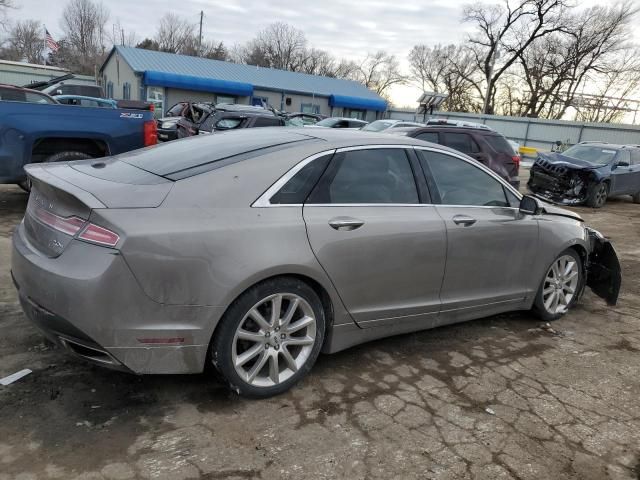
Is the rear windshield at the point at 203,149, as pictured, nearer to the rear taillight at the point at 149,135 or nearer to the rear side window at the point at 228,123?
the rear taillight at the point at 149,135

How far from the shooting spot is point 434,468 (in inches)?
100

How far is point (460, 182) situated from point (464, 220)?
352 mm

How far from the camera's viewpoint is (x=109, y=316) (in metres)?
2.47

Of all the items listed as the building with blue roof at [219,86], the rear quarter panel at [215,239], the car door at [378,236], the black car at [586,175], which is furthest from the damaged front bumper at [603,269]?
the building with blue roof at [219,86]

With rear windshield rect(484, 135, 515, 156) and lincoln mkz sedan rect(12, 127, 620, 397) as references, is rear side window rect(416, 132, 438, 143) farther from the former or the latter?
lincoln mkz sedan rect(12, 127, 620, 397)

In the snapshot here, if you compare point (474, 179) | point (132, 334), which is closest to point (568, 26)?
point (474, 179)

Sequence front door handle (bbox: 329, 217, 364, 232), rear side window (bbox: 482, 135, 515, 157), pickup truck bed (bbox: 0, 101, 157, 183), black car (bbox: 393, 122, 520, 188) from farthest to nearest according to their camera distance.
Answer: rear side window (bbox: 482, 135, 515, 157) → black car (bbox: 393, 122, 520, 188) → pickup truck bed (bbox: 0, 101, 157, 183) → front door handle (bbox: 329, 217, 364, 232)

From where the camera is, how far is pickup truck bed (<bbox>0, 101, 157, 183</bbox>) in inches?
242

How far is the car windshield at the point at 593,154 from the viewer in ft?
45.2

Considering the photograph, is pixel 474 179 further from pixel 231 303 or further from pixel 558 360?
pixel 231 303

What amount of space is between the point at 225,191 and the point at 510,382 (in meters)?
2.33

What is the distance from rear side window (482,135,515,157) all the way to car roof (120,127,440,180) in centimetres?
837

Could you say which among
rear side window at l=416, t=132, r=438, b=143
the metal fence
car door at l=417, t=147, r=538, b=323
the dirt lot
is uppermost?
the metal fence

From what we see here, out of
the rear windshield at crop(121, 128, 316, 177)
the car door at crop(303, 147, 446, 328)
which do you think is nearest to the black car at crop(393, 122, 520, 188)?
the car door at crop(303, 147, 446, 328)
